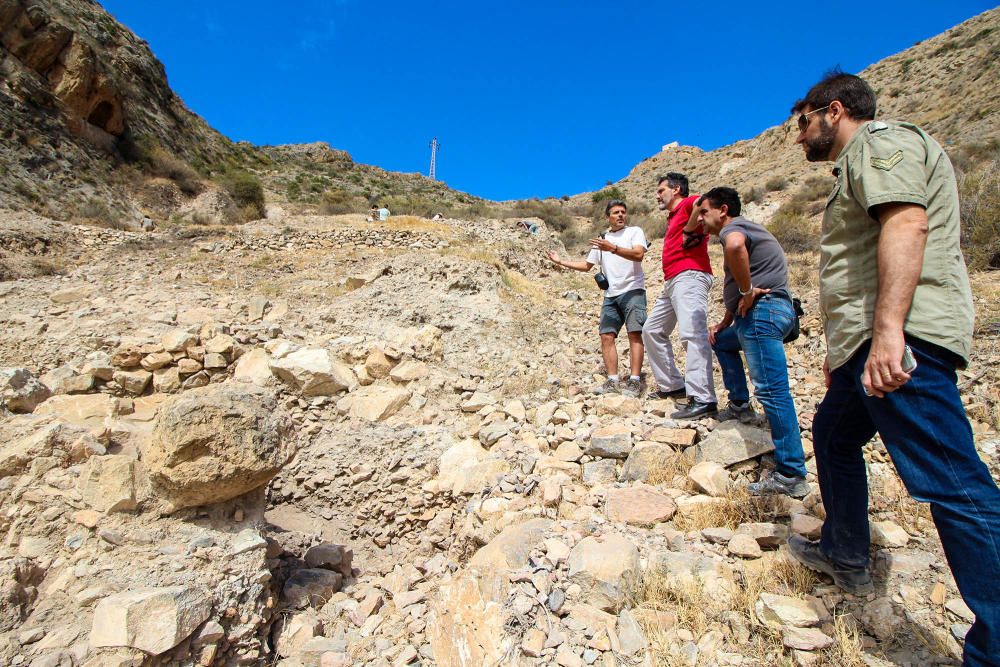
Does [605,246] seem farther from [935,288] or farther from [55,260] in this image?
[55,260]

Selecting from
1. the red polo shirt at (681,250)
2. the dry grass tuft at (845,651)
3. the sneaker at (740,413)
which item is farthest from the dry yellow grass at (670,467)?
the red polo shirt at (681,250)

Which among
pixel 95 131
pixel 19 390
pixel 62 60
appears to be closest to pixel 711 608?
pixel 19 390

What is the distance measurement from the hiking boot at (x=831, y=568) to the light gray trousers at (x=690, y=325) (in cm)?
139

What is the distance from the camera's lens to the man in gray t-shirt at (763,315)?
2.57 meters

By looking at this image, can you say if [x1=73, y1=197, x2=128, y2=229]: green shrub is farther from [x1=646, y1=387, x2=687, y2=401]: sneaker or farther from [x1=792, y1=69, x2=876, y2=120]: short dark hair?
[x1=792, y1=69, x2=876, y2=120]: short dark hair

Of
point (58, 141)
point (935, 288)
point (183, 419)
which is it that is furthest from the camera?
point (58, 141)

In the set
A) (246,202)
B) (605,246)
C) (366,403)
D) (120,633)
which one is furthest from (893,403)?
(246,202)

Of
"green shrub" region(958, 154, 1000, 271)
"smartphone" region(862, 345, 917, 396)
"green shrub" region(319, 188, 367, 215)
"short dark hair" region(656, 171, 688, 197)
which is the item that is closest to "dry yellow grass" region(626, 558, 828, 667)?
"smartphone" region(862, 345, 917, 396)

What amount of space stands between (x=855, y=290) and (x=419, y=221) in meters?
12.6

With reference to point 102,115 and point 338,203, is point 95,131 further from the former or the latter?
point 338,203

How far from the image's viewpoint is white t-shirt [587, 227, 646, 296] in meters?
4.16

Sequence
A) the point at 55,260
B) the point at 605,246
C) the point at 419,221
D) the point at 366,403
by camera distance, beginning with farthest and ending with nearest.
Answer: the point at 419,221
the point at 55,260
the point at 366,403
the point at 605,246

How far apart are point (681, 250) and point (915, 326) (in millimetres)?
2352

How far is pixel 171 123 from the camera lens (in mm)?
23141
